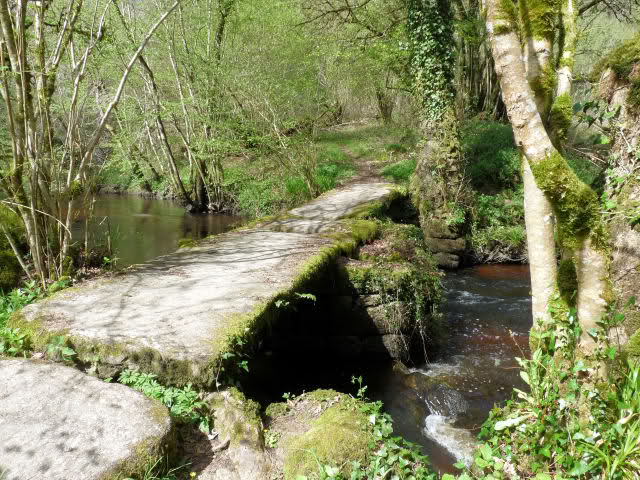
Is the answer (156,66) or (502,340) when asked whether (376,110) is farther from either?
(502,340)

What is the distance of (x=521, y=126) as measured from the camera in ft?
8.07

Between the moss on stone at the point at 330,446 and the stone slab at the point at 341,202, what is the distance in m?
5.31

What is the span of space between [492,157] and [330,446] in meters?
13.5

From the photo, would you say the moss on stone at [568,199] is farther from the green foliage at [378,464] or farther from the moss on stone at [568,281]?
the green foliage at [378,464]

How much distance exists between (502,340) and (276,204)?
930 cm

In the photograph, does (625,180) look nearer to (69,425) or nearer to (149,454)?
Result: (149,454)

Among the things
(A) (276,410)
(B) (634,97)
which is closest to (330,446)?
(A) (276,410)

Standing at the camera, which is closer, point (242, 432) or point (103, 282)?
point (242, 432)

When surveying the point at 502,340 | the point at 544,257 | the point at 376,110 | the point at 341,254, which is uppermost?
the point at 376,110

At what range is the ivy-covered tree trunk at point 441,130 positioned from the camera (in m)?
10.4

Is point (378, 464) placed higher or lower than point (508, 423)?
lower

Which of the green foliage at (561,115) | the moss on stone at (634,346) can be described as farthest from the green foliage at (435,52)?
the moss on stone at (634,346)

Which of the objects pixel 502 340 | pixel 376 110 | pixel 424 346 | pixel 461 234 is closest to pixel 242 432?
pixel 424 346

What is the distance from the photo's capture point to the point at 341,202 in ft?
31.5
